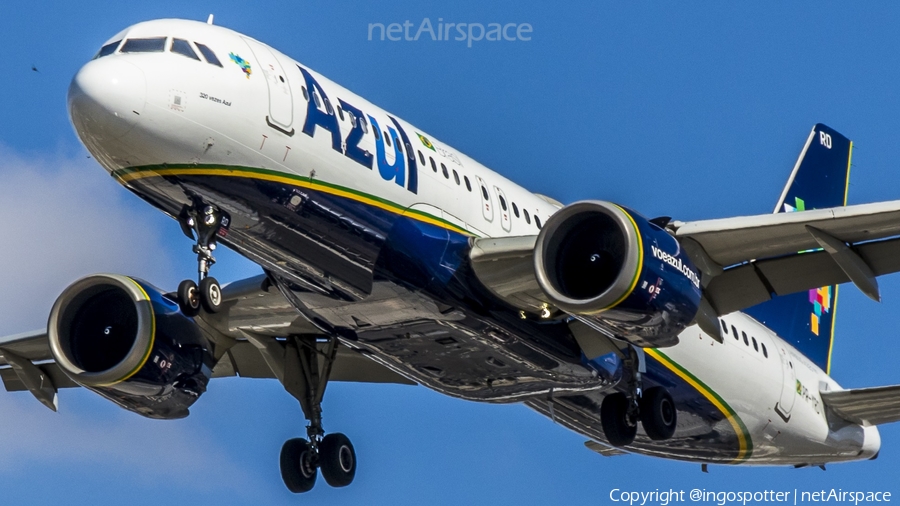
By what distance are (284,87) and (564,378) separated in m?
7.82

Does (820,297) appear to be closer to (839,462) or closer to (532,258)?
(839,462)

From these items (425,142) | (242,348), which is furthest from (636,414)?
(242,348)

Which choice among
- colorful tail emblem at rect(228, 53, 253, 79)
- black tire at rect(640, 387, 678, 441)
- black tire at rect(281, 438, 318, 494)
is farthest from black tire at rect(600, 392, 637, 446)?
colorful tail emblem at rect(228, 53, 253, 79)

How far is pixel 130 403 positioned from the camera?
90.9 ft

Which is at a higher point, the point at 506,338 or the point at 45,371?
the point at 506,338

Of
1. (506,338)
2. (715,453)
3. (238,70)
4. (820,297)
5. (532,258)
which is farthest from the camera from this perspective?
(820,297)

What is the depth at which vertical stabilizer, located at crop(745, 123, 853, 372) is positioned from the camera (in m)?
32.6

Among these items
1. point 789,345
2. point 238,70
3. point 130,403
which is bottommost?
point 130,403

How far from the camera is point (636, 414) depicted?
26766 mm

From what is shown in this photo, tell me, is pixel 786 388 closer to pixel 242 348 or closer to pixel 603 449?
pixel 603 449

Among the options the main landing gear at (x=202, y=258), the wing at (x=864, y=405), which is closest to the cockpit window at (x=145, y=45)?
the main landing gear at (x=202, y=258)

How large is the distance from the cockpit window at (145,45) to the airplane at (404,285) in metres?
0.05

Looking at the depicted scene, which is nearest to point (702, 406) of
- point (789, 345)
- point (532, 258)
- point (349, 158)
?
point (789, 345)

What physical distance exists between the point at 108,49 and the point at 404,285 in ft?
19.0
